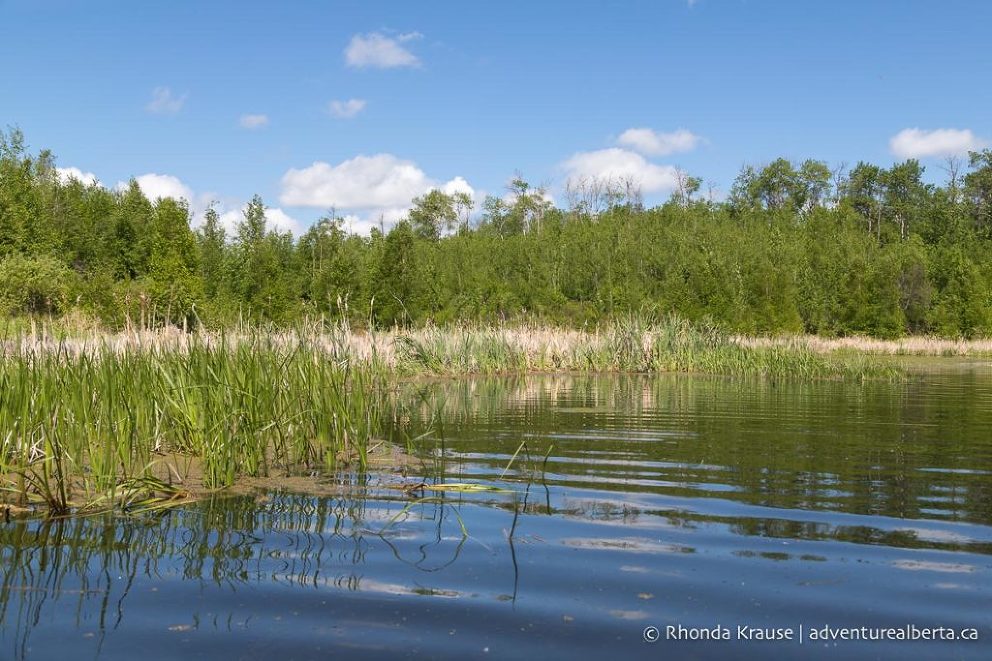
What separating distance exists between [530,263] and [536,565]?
60953 mm

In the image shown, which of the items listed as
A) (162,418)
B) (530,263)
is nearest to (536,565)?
(162,418)

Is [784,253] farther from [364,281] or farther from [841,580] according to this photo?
[841,580]

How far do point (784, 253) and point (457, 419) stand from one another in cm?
6182

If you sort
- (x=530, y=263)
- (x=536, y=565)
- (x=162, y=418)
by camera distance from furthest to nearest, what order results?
1. (x=530, y=263)
2. (x=162, y=418)
3. (x=536, y=565)

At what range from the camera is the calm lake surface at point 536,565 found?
338 centimetres

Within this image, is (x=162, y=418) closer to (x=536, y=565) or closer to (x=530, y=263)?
(x=536, y=565)

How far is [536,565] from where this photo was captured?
4340 millimetres

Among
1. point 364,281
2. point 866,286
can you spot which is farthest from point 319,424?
point 866,286

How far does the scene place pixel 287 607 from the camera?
372cm

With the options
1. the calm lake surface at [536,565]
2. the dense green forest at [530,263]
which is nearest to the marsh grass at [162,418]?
the calm lake surface at [536,565]

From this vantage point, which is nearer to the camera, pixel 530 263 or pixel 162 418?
pixel 162 418

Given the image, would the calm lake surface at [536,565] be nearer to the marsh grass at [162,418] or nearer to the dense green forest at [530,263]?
the marsh grass at [162,418]

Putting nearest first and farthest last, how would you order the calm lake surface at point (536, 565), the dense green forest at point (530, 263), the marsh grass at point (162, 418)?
1. the calm lake surface at point (536, 565)
2. the marsh grass at point (162, 418)
3. the dense green forest at point (530, 263)

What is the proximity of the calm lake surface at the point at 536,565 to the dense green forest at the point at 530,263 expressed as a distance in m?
22.8
